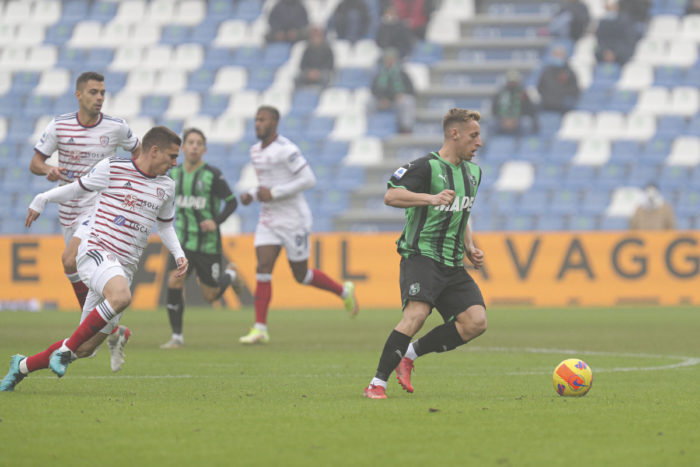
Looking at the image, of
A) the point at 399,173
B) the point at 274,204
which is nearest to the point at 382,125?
the point at 274,204

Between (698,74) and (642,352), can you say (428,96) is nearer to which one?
(698,74)

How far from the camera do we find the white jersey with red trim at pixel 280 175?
507 inches

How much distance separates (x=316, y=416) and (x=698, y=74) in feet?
71.1

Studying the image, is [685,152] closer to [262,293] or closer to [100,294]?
[262,293]

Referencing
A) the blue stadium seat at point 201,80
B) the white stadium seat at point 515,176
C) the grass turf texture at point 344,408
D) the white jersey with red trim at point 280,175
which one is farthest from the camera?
the blue stadium seat at point 201,80

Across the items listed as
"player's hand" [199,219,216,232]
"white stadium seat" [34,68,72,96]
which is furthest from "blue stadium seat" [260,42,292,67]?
"player's hand" [199,219,216,232]

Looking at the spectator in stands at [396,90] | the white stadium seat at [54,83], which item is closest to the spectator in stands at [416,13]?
the spectator in stands at [396,90]

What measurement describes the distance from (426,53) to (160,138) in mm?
20810

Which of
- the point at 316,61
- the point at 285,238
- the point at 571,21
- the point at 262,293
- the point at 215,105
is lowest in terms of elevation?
the point at 262,293

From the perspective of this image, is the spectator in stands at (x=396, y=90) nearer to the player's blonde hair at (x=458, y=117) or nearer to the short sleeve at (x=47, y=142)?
the short sleeve at (x=47, y=142)

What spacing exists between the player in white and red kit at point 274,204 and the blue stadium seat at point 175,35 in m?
18.0

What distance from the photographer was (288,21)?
95.0 feet

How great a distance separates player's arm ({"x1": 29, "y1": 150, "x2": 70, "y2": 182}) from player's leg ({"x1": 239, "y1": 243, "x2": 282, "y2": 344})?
355cm

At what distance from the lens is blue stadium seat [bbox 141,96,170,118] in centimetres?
2809
